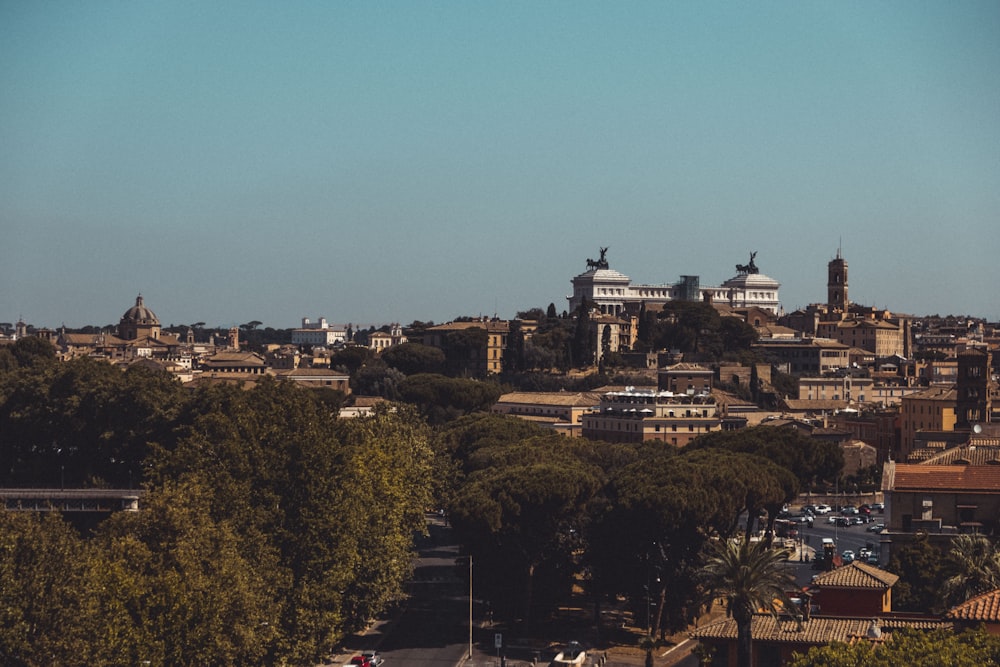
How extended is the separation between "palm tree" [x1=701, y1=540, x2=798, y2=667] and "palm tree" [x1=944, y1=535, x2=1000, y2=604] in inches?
136

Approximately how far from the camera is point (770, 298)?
194375 mm

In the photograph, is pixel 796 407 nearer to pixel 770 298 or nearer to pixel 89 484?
pixel 89 484

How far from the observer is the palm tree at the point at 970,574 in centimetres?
3609

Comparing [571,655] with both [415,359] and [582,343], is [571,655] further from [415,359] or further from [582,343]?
[415,359]

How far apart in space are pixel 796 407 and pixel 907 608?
82.0 metres

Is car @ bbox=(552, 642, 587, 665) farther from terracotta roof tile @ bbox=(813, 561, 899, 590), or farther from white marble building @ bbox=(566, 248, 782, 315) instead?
white marble building @ bbox=(566, 248, 782, 315)

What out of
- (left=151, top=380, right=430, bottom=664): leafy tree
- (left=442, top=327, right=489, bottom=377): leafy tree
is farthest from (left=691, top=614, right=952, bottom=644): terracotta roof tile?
(left=442, top=327, right=489, bottom=377): leafy tree

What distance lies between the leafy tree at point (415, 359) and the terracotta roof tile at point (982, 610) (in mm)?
100042

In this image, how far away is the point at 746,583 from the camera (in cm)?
3409

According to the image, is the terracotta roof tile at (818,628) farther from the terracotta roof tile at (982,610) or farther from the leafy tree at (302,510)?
the leafy tree at (302,510)

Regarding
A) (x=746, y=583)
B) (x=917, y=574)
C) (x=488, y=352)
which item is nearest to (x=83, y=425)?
(x=917, y=574)

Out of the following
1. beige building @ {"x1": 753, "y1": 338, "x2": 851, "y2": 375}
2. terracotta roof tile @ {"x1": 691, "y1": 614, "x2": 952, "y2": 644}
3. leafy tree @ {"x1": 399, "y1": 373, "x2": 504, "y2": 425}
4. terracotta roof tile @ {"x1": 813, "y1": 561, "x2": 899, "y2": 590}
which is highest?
beige building @ {"x1": 753, "y1": 338, "x2": 851, "y2": 375}

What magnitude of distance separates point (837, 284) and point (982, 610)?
533ft

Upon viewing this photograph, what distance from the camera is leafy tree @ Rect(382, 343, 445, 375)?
13238cm
